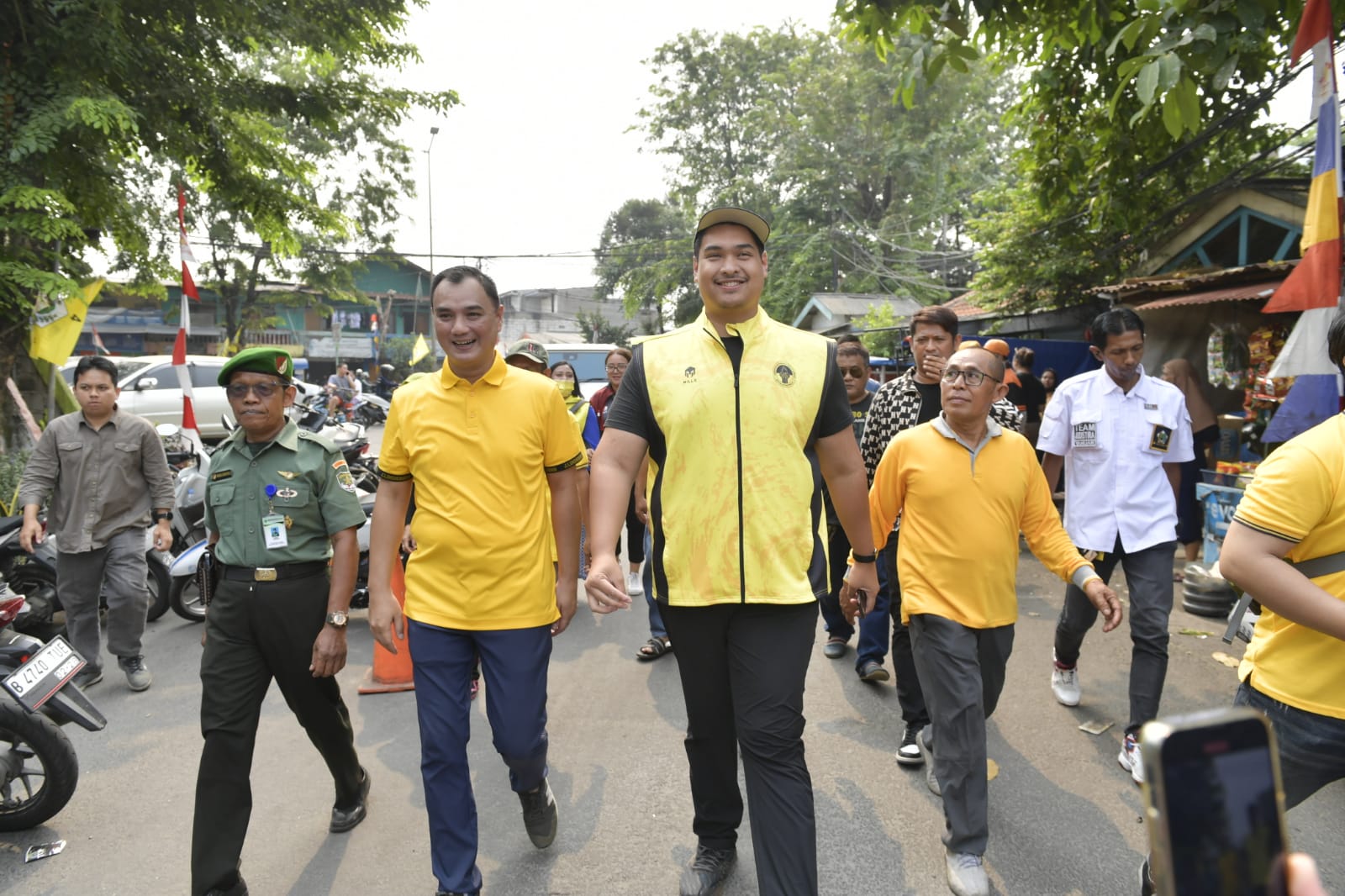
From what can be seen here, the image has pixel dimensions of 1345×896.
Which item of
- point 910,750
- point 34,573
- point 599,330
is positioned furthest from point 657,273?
point 910,750

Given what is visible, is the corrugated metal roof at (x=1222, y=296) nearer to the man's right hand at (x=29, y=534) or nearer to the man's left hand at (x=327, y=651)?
the man's left hand at (x=327, y=651)

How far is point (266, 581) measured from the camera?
2.99m

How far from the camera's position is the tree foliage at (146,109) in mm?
7047

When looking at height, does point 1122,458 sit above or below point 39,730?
above

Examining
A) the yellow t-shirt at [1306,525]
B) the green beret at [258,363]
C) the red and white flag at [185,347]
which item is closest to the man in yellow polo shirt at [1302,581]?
the yellow t-shirt at [1306,525]

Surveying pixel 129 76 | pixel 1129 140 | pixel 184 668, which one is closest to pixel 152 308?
pixel 129 76

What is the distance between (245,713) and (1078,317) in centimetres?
1169

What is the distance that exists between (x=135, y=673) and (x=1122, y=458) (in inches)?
216

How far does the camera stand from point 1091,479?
13.2 ft

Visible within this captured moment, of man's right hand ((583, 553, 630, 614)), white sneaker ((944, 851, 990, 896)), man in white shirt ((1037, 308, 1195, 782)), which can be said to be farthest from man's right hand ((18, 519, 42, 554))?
man in white shirt ((1037, 308, 1195, 782))

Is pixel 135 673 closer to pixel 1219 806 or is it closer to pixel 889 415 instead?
pixel 889 415

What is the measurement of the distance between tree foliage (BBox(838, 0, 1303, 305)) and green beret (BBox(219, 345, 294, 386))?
336 centimetres

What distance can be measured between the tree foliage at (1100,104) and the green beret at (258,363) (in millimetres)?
3361

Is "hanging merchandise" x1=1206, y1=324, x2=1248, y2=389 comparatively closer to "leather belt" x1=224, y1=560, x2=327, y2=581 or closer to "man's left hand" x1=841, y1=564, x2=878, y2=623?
"man's left hand" x1=841, y1=564, x2=878, y2=623
